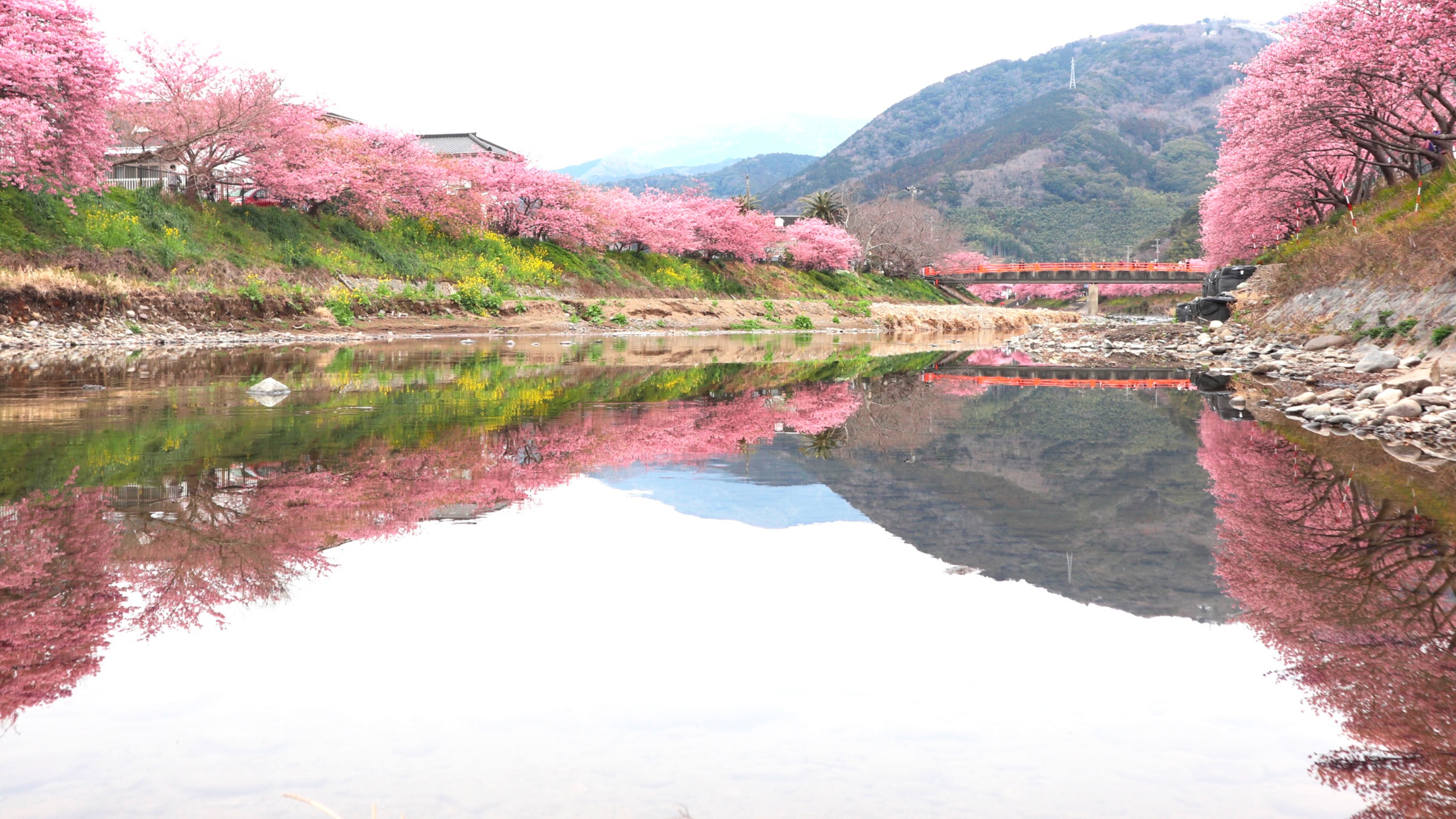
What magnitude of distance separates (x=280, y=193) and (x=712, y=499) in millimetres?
37736

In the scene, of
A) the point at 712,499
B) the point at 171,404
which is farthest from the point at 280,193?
the point at 712,499

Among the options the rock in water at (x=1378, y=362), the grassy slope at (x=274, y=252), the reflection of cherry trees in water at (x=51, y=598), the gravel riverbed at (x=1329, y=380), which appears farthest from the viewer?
the grassy slope at (x=274, y=252)

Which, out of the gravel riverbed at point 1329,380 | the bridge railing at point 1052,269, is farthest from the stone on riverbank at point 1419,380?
the bridge railing at point 1052,269

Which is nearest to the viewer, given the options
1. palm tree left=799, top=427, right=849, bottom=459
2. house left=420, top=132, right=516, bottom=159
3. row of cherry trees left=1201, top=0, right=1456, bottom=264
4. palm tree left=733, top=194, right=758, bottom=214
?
palm tree left=799, top=427, right=849, bottom=459

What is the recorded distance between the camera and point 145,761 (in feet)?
9.45

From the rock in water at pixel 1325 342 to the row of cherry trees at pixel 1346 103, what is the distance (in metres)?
4.96

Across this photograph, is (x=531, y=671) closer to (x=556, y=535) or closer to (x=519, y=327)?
(x=556, y=535)

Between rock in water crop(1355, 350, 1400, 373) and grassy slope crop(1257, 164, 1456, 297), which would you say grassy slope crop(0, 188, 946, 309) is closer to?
rock in water crop(1355, 350, 1400, 373)

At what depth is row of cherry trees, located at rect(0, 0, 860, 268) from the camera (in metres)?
26.0

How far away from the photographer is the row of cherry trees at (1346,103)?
2070 cm

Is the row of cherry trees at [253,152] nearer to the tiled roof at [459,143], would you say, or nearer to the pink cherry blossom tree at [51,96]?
the pink cherry blossom tree at [51,96]

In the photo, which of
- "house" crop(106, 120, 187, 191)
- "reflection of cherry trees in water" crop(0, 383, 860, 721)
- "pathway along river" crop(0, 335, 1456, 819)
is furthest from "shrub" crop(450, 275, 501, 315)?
"pathway along river" crop(0, 335, 1456, 819)

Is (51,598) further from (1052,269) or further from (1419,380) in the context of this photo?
(1052,269)

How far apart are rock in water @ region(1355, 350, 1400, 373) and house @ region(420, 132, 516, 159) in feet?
204
